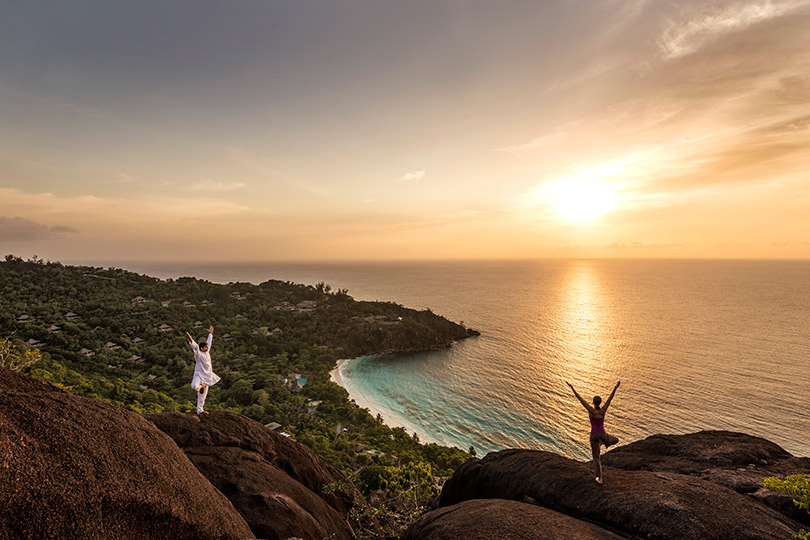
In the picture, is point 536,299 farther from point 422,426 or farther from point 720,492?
point 720,492

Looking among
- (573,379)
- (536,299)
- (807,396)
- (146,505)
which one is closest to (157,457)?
(146,505)

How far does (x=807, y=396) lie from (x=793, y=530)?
67.7 meters

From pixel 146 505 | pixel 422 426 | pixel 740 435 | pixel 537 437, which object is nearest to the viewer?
pixel 146 505

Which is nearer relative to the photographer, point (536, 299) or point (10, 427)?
point (10, 427)

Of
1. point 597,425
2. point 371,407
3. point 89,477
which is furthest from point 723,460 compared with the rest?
point 371,407

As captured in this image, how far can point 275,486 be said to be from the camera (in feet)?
37.9

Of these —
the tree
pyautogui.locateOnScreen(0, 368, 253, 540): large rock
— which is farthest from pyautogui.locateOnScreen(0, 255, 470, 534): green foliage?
pyautogui.locateOnScreen(0, 368, 253, 540): large rock

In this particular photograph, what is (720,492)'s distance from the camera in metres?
8.75

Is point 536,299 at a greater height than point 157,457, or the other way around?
point 157,457

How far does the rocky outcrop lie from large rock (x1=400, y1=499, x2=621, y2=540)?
5.49 metres

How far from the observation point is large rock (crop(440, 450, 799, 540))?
751 centimetres

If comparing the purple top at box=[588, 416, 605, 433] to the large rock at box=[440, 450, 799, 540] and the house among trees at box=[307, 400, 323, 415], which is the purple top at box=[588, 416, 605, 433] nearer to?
the large rock at box=[440, 450, 799, 540]

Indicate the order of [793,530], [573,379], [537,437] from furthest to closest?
[573,379]
[537,437]
[793,530]

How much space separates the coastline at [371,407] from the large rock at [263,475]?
37816mm
